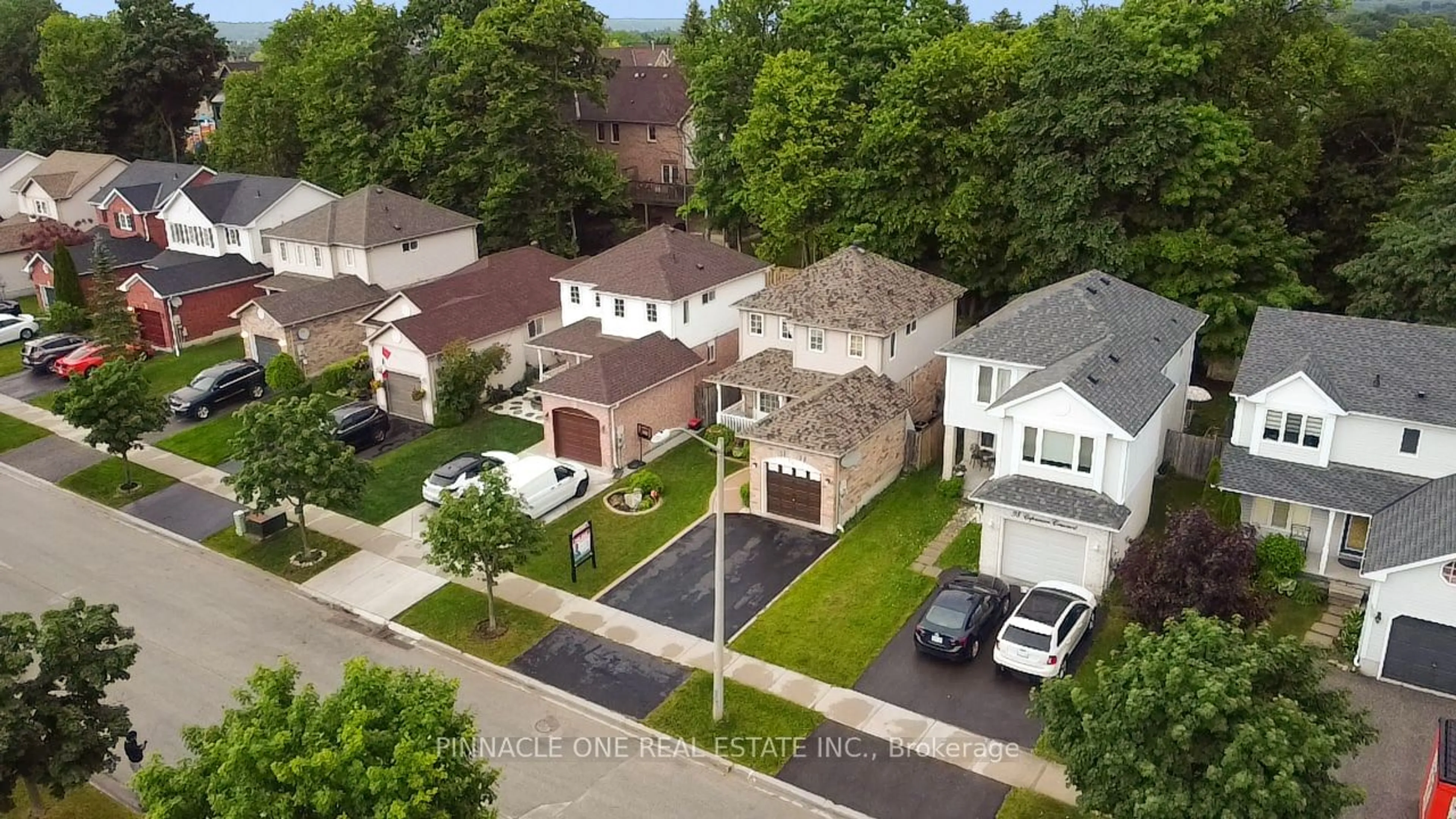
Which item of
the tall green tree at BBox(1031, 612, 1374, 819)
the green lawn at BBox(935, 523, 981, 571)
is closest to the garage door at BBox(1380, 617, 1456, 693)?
the tall green tree at BBox(1031, 612, 1374, 819)

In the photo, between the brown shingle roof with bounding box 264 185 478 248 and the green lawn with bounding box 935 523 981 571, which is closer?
the green lawn with bounding box 935 523 981 571

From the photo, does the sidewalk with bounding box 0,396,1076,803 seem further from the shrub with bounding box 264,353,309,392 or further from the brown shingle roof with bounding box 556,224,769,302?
the brown shingle roof with bounding box 556,224,769,302

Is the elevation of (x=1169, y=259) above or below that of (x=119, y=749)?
above

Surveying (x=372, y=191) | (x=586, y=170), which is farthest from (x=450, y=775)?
(x=586, y=170)

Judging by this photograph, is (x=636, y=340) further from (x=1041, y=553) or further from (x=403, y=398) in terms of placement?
(x=1041, y=553)

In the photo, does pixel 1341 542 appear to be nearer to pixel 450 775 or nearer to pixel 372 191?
pixel 450 775

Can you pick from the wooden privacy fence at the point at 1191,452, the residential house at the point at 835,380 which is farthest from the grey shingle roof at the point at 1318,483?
the residential house at the point at 835,380

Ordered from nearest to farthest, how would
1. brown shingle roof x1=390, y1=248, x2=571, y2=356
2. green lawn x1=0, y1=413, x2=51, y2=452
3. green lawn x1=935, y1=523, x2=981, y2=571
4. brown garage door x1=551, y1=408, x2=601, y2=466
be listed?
green lawn x1=935, y1=523, x2=981, y2=571, brown garage door x1=551, y1=408, x2=601, y2=466, green lawn x1=0, y1=413, x2=51, y2=452, brown shingle roof x1=390, y1=248, x2=571, y2=356
